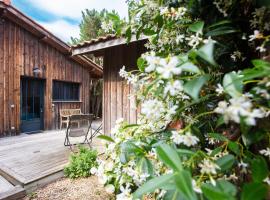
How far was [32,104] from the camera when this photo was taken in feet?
24.1

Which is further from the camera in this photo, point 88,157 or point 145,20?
point 88,157

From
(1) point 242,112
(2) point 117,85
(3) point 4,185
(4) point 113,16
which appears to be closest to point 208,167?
(1) point 242,112

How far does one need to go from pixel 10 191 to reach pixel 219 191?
3027 millimetres

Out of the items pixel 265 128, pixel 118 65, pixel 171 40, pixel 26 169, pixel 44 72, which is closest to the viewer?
pixel 265 128

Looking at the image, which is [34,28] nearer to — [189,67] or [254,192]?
[189,67]

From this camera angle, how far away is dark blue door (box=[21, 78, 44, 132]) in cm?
704

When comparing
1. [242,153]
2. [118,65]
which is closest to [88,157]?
[118,65]

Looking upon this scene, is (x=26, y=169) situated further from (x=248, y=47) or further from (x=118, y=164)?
(x=248, y=47)

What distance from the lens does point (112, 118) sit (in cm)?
439

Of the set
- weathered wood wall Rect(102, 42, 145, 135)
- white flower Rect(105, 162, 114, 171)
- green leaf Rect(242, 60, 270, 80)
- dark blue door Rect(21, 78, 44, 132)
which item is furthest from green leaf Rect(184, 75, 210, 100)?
dark blue door Rect(21, 78, 44, 132)

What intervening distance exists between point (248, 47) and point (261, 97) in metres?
0.49

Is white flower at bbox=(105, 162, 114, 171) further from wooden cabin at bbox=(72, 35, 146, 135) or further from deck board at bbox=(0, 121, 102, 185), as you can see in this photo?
wooden cabin at bbox=(72, 35, 146, 135)

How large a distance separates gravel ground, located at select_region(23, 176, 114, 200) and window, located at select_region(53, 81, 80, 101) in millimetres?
5666

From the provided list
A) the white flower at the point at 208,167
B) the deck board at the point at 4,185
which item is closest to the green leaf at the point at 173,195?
the white flower at the point at 208,167
